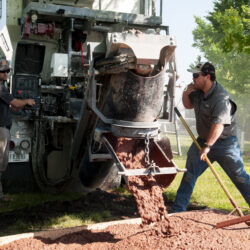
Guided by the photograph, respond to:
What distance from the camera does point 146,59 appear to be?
351 centimetres

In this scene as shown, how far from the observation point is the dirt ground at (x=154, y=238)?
3336 mm

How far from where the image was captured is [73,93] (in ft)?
18.5

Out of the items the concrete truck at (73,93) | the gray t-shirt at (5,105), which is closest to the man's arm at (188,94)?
the concrete truck at (73,93)

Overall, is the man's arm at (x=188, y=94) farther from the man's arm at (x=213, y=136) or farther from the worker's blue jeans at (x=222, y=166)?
the man's arm at (x=213, y=136)

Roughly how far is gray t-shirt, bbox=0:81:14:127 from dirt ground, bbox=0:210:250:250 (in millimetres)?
2134

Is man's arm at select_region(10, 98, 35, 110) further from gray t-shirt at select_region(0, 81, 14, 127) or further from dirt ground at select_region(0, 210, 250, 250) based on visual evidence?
dirt ground at select_region(0, 210, 250, 250)

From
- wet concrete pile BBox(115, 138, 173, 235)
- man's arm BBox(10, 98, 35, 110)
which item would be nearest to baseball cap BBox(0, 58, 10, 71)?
man's arm BBox(10, 98, 35, 110)

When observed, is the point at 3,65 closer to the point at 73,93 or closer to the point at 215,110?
the point at 73,93

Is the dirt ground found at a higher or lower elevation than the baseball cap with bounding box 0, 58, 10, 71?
lower

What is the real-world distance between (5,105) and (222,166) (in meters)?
2.98

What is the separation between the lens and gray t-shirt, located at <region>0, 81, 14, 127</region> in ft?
16.9

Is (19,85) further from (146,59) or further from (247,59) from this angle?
(247,59)

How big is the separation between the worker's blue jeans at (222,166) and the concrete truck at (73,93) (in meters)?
0.51

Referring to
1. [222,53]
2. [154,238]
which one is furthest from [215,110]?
[222,53]
